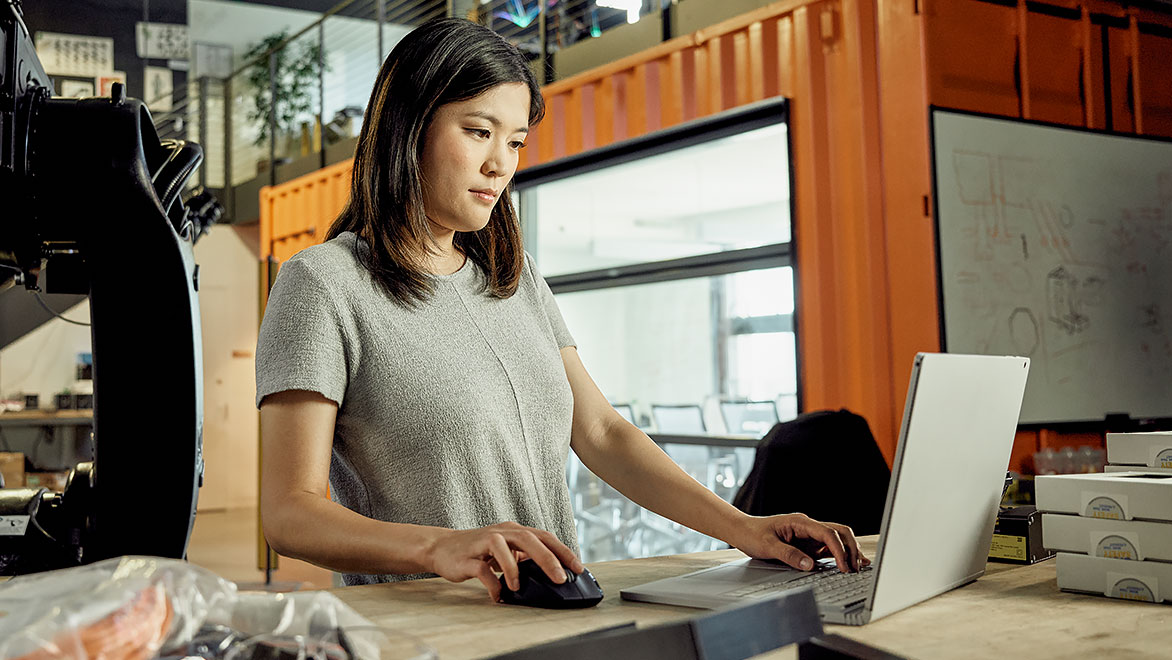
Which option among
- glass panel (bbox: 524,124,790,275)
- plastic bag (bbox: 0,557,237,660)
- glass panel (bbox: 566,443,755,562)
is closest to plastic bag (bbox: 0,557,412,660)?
plastic bag (bbox: 0,557,237,660)

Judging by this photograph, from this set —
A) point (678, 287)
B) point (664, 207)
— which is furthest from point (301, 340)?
point (664, 207)

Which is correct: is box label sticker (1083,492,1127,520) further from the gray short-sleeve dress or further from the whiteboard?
the whiteboard

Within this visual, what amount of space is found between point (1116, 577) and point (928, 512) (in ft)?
0.87

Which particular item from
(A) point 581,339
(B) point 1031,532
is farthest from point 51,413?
(B) point 1031,532

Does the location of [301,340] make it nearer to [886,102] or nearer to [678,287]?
[886,102]

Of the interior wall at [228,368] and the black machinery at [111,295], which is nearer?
the black machinery at [111,295]

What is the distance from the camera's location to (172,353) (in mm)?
1266

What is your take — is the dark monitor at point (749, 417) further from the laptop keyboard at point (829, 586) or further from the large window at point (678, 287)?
the laptop keyboard at point (829, 586)

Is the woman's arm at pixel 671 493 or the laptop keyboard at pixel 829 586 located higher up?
the woman's arm at pixel 671 493

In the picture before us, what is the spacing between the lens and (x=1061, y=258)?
3.24m

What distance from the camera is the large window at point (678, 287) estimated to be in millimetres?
4027

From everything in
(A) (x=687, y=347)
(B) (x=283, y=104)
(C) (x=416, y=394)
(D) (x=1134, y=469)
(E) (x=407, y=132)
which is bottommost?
(D) (x=1134, y=469)

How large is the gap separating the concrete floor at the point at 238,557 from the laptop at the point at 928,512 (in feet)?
12.5

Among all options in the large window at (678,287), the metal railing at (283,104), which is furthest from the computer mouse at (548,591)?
the metal railing at (283,104)
